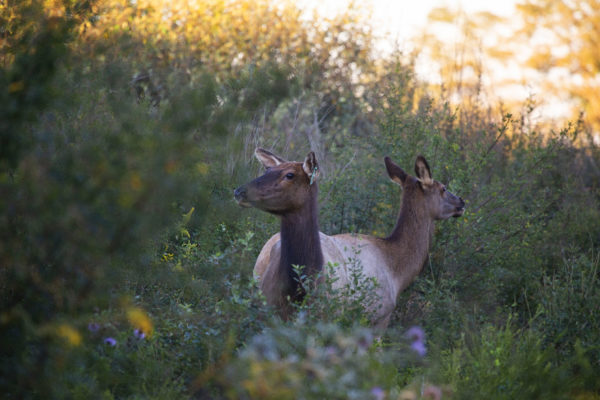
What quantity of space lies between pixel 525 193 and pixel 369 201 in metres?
1.80

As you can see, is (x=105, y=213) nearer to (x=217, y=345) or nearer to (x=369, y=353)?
(x=217, y=345)

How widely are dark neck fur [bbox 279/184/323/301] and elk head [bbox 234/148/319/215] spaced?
7cm

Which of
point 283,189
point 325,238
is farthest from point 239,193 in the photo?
point 325,238

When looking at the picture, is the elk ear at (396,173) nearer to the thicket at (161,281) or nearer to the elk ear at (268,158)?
the thicket at (161,281)

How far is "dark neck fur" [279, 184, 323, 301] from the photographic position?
5.02 meters

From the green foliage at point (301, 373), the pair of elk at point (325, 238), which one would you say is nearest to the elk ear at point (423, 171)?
the pair of elk at point (325, 238)

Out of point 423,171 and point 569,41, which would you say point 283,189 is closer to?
point 423,171

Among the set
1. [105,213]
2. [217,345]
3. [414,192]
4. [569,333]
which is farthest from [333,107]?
[105,213]

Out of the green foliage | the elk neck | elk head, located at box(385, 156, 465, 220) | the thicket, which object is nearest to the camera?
the green foliage

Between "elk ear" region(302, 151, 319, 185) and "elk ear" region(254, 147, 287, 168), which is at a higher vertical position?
"elk ear" region(302, 151, 319, 185)

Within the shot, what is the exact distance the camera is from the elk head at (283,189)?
519 cm

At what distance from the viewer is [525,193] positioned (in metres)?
7.42

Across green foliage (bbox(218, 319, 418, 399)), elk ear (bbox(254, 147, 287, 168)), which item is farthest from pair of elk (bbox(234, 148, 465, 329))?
green foliage (bbox(218, 319, 418, 399))

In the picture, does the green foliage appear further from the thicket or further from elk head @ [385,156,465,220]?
elk head @ [385,156,465,220]
